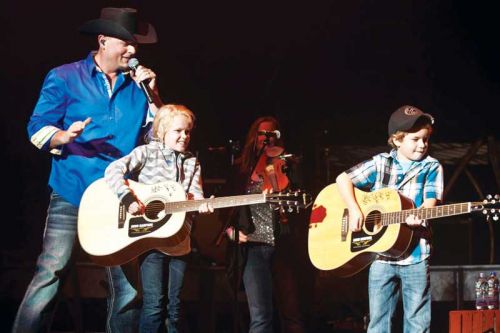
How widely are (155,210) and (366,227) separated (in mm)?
1548

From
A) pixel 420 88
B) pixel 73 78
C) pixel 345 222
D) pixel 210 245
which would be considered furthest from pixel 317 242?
pixel 420 88

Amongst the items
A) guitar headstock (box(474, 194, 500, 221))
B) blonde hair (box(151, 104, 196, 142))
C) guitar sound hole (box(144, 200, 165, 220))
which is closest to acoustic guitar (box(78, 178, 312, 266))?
guitar sound hole (box(144, 200, 165, 220))

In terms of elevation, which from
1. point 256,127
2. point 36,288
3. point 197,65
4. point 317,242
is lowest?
point 36,288

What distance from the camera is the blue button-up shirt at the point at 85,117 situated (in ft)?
16.9

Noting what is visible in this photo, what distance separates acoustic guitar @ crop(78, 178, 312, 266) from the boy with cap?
1.09m

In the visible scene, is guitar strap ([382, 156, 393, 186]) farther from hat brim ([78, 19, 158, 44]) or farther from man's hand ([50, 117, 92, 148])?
man's hand ([50, 117, 92, 148])

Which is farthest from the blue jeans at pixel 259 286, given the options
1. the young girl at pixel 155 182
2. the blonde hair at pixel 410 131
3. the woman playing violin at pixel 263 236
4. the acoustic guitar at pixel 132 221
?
the blonde hair at pixel 410 131

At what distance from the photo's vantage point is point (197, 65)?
349 inches

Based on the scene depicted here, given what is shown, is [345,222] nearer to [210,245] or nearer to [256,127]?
[256,127]

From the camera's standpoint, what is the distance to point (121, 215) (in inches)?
207

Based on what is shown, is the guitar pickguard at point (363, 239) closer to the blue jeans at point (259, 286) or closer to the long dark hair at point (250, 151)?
the blue jeans at point (259, 286)

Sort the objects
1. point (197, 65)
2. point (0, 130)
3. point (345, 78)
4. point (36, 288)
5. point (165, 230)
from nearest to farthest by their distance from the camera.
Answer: point (36, 288) → point (165, 230) → point (0, 130) → point (197, 65) → point (345, 78)

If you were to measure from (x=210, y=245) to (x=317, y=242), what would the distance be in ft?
5.22

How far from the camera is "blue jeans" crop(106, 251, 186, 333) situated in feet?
16.1
